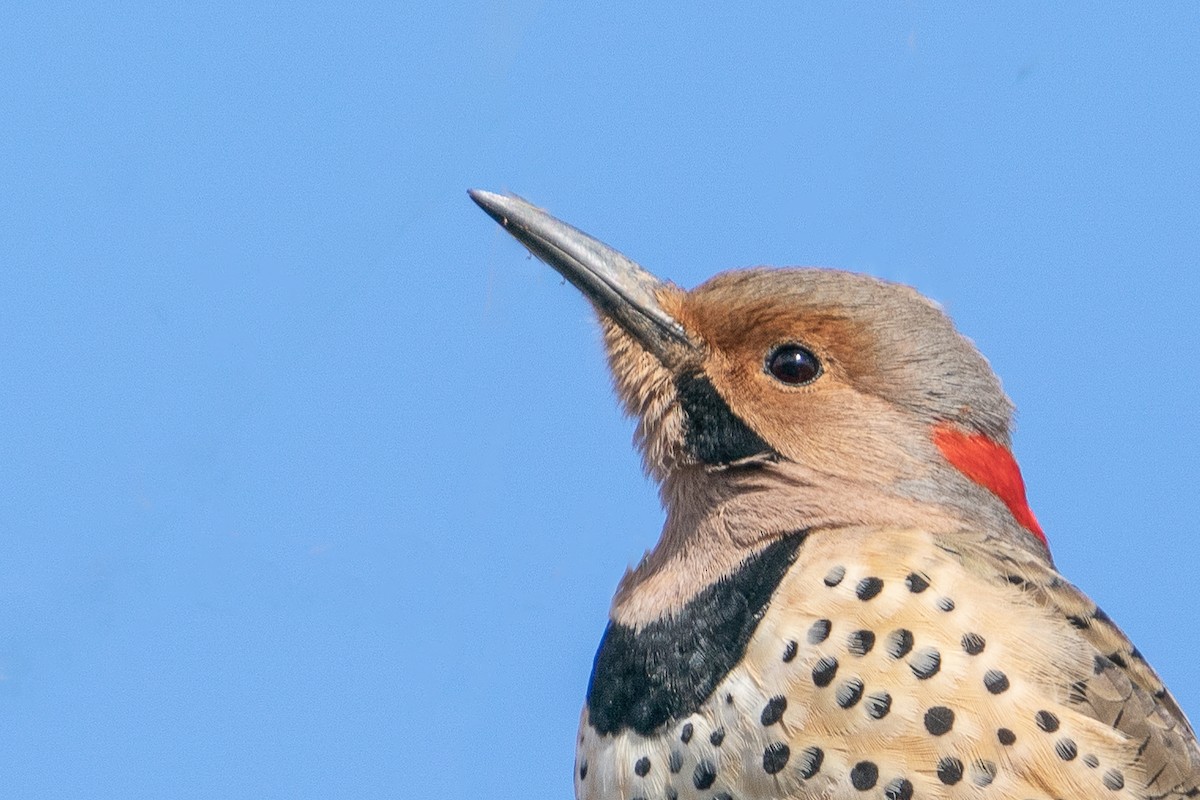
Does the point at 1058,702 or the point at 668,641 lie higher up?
the point at 1058,702

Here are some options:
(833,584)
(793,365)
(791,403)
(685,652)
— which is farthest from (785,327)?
(685,652)

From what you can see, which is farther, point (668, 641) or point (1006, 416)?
point (1006, 416)

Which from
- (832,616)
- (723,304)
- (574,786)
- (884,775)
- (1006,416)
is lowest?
(574,786)

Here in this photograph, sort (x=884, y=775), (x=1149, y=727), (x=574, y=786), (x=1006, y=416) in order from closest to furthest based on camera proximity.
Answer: (x=884, y=775) < (x=1149, y=727) < (x=574, y=786) < (x=1006, y=416)

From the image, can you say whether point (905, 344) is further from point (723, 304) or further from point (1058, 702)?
point (1058, 702)

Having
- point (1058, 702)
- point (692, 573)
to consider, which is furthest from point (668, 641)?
point (1058, 702)

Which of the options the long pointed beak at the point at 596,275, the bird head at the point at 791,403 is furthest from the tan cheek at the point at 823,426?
the long pointed beak at the point at 596,275

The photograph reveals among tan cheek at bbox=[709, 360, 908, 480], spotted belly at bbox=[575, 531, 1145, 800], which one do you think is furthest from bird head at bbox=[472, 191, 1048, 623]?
spotted belly at bbox=[575, 531, 1145, 800]

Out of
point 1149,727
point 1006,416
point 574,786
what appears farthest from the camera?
point 1006,416

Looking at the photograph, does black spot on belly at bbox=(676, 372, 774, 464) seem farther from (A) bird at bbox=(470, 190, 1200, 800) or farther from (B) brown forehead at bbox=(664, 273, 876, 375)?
(B) brown forehead at bbox=(664, 273, 876, 375)
